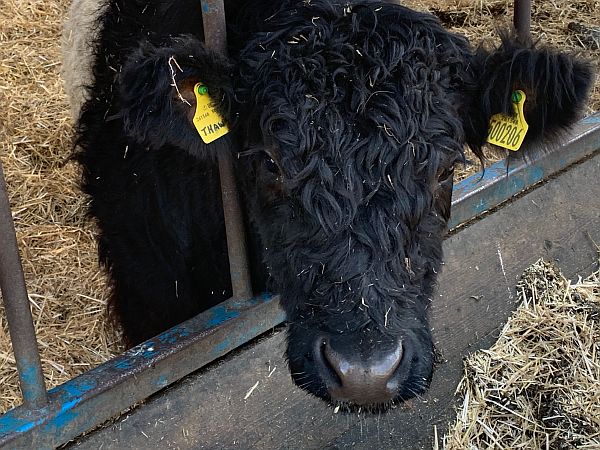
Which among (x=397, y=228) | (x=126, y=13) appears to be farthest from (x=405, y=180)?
(x=126, y=13)

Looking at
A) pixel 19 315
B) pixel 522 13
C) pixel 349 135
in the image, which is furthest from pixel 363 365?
pixel 522 13

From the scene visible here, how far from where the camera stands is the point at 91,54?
164 inches

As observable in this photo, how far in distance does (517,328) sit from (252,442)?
4.81 ft

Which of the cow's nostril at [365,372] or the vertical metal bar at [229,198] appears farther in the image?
the vertical metal bar at [229,198]

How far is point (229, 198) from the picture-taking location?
112 inches

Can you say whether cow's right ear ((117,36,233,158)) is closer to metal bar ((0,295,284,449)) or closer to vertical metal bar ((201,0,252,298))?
vertical metal bar ((201,0,252,298))

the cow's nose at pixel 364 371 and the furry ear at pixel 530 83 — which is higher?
the furry ear at pixel 530 83

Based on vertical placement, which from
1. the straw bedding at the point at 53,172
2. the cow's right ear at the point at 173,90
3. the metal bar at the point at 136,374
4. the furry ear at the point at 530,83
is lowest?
the straw bedding at the point at 53,172

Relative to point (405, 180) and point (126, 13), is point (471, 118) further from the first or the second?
point (126, 13)

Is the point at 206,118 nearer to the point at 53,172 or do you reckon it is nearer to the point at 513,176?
the point at 513,176

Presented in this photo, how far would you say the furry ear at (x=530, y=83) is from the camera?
2.62m

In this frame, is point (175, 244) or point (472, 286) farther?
point (472, 286)

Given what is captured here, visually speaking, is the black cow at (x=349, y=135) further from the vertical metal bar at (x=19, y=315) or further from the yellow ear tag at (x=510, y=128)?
the vertical metal bar at (x=19, y=315)

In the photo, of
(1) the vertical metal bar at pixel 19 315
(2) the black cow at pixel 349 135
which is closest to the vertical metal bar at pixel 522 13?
(2) the black cow at pixel 349 135
